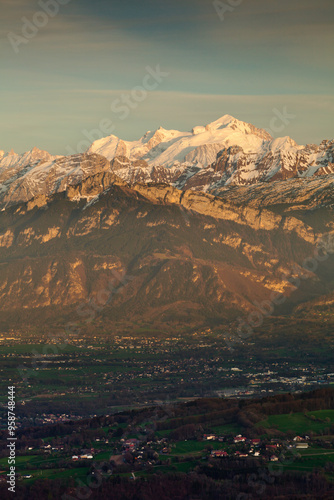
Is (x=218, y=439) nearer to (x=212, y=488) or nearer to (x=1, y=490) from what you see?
(x=212, y=488)

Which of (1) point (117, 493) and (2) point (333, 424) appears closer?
(1) point (117, 493)

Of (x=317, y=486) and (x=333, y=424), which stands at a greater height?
(x=333, y=424)

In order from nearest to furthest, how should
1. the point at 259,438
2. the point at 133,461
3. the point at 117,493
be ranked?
the point at 117,493 → the point at 133,461 → the point at 259,438

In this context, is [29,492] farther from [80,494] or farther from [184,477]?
[184,477]

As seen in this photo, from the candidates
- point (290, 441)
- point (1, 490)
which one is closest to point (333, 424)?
point (290, 441)

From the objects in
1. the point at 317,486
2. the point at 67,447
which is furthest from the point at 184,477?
the point at 67,447

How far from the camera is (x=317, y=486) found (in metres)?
159

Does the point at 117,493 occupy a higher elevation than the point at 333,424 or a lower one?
lower

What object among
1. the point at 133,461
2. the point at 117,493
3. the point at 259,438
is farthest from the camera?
the point at 259,438

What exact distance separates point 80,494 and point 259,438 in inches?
1745

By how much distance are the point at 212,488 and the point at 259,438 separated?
33832 millimetres

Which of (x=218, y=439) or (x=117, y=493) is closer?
(x=117, y=493)

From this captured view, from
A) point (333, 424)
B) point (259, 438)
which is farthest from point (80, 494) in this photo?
point (333, 424)

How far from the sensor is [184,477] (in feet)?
543
